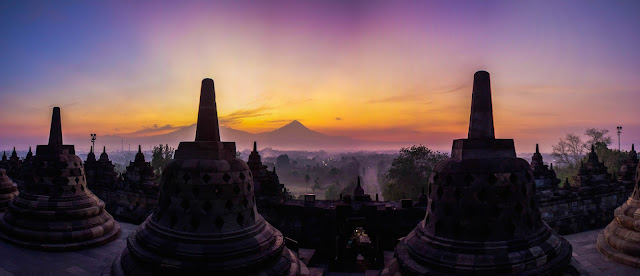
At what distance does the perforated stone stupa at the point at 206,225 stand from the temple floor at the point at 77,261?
3.07m

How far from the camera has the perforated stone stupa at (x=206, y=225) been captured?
582 centimetres

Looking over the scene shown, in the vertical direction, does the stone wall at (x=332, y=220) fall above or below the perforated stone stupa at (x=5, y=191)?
below

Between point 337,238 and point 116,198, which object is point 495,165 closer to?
point 337,238

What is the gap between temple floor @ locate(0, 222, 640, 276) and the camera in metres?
8.31

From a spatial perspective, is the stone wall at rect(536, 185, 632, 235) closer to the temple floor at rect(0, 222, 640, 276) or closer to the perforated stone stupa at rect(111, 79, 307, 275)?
the temple floor at rect(0, 222, 640, 276)

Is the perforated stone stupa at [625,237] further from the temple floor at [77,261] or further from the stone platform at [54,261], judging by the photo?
the stone platform at [54,261]

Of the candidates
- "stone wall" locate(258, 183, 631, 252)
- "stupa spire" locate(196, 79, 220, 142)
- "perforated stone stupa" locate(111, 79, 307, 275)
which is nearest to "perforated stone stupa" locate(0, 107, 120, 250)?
"perforated stone stupa" locate(111, 79, 307, 275)

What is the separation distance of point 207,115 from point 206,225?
7.28 feet

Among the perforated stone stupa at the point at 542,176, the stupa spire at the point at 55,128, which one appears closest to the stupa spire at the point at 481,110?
the perforated stone stupa at the point at 542,176

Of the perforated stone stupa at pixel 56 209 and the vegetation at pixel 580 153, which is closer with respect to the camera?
the perforated stone stupa at pixel 56 209

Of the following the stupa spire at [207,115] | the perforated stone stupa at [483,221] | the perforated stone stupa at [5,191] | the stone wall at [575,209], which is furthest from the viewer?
the stone wall at [575,209]

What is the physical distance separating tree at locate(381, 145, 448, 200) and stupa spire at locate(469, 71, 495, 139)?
35946 mm

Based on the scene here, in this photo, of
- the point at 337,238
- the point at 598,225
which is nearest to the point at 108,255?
the point at 337,238

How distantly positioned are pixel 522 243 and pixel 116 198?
17.0m
